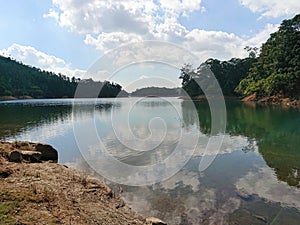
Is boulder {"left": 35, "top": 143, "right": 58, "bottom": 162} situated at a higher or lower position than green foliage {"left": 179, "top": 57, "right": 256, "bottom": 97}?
lower

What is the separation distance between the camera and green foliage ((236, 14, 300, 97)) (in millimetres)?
47688

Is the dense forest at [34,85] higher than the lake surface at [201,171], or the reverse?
the dense forest at [34,85]

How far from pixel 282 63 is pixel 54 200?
55.5 m

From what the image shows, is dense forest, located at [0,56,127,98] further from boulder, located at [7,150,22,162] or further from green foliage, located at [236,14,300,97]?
boulder, located at [7,150,22,162]

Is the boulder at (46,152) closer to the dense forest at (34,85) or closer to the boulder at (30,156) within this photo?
the boulder at (30,156)

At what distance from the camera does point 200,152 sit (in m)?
14.7

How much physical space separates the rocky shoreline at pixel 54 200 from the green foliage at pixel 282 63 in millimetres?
48084

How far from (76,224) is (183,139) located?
1430 cm

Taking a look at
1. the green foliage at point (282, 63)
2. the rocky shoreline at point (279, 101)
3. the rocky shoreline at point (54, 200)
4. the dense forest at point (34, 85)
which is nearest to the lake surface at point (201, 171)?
the rocky shoreline at point (54, 200)

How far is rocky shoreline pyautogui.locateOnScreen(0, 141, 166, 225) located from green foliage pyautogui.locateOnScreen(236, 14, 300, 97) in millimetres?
48084

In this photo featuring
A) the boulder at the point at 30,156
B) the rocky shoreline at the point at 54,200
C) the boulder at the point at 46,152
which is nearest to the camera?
the rocky shoreline at the point at 54,200

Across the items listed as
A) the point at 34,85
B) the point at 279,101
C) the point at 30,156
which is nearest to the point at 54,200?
the point at 30,156

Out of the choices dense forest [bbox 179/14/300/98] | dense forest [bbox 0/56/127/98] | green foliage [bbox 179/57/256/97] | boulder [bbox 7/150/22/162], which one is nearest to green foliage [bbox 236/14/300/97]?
dense forest [bbox 179/14/300/98]

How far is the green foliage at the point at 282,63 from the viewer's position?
1877 inches
